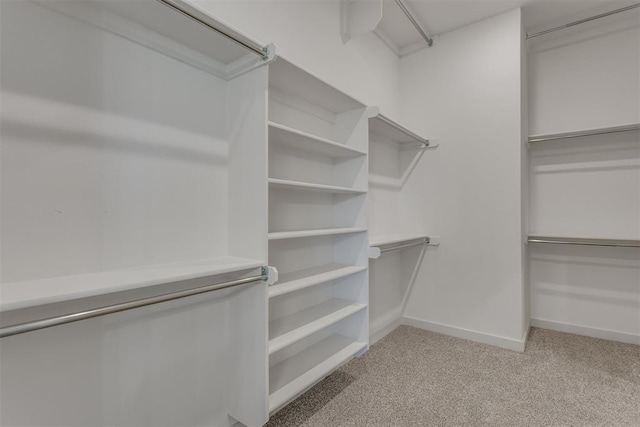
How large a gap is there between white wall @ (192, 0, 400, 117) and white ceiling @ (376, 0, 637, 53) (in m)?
0.21

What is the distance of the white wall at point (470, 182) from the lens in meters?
2.46

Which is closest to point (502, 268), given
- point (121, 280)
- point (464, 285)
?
point (464, 285)

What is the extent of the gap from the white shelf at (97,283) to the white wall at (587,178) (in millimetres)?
2938

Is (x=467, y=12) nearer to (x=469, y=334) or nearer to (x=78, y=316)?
(x=469, y=334)

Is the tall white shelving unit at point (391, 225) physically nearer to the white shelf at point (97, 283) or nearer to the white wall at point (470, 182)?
the white wall at point (470, 182)

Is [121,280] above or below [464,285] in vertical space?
above

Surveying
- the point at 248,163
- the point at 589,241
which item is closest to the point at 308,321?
the point at 248,163

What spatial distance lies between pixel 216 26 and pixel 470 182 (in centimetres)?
230

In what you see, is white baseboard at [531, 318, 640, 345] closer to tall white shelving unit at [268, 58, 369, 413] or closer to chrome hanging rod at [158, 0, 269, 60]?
tall white shelving unit at [268, 58, 369, 413]

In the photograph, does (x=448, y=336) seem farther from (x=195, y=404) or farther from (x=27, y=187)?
(x=27, y=187)

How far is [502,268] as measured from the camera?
8.21 ft

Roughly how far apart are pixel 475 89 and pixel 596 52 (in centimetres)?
111

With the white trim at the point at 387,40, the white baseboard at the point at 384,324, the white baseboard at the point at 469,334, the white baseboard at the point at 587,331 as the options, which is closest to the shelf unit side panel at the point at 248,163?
the white baseboard at the point at 384,324

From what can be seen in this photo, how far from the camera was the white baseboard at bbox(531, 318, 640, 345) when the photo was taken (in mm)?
2559
